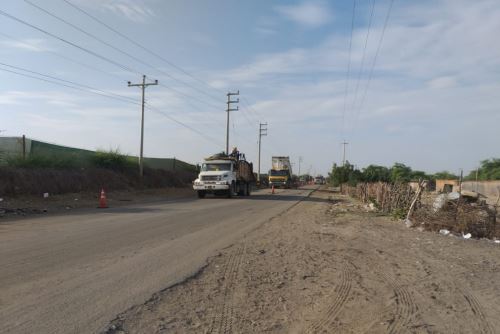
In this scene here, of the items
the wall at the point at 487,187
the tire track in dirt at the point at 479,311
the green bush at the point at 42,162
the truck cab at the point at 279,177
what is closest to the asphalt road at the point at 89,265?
the tire track in dirt at the point at 479,311

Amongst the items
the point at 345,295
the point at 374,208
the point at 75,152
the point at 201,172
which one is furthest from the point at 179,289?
the point at 75,152

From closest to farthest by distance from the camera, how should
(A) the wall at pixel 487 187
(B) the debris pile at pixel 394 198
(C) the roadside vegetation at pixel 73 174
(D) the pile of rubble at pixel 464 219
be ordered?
1. (D) the pile of rubble at pixel 464 219
2. (B) the debris pile at pixel 394 198
3. (C) the roadside vegetation at pixel 73 174
4. (A) the wall at pixel 487 187

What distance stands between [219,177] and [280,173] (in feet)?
109

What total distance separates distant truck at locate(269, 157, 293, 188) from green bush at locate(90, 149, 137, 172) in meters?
28.2

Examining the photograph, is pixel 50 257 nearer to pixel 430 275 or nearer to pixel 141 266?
pixel 141 266

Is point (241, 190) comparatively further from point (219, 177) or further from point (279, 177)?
point (279, 177)

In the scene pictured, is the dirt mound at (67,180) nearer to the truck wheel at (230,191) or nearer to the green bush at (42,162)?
the green bush at (42,162)

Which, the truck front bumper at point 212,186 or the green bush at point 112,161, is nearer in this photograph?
the truck front bumper at point 212,186

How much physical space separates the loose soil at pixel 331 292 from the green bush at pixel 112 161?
25.6 m

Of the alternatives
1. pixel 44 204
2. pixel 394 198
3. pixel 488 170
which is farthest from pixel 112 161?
pixel 488 170

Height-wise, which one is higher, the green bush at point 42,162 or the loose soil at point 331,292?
the green bush at point 42,162

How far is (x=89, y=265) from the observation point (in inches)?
302

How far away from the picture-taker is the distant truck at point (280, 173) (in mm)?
62969

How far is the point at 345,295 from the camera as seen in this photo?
6.38m
